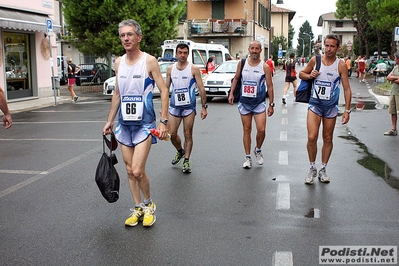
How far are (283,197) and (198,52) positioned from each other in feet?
58.6

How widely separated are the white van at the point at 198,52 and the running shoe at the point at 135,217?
1756 cm

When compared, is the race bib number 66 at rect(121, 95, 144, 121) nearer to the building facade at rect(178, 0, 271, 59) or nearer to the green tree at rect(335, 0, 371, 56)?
the building facade at rect(178, 0, 271, 59)

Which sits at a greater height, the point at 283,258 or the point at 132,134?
the point at 132,134

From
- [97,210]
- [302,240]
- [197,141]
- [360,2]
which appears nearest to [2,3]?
[197,141]

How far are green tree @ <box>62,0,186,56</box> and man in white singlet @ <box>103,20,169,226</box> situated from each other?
18.7 meters

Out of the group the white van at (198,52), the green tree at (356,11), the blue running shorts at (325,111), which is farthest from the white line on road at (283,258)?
the green tree at (356,11)

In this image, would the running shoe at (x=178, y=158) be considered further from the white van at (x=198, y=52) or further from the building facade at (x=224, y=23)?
the building facade at (x=224, y=23)

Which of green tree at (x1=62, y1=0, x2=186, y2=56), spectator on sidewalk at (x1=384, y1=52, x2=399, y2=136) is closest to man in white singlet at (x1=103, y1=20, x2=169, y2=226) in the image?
spectator on sidewalk at (x1=384, y1=52, x2=399, y2=136)

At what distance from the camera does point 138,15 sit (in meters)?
23.3

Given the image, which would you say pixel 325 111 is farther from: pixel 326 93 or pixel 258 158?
pixel 258 158

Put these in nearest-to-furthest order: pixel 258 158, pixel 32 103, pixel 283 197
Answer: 1. pixel 283 197
2. pixel 258 158
3. pixel 32 103

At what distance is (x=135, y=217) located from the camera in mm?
4738

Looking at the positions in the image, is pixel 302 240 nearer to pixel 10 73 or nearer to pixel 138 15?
pixel 10 73

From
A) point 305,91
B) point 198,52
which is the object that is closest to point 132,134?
point 305,91
